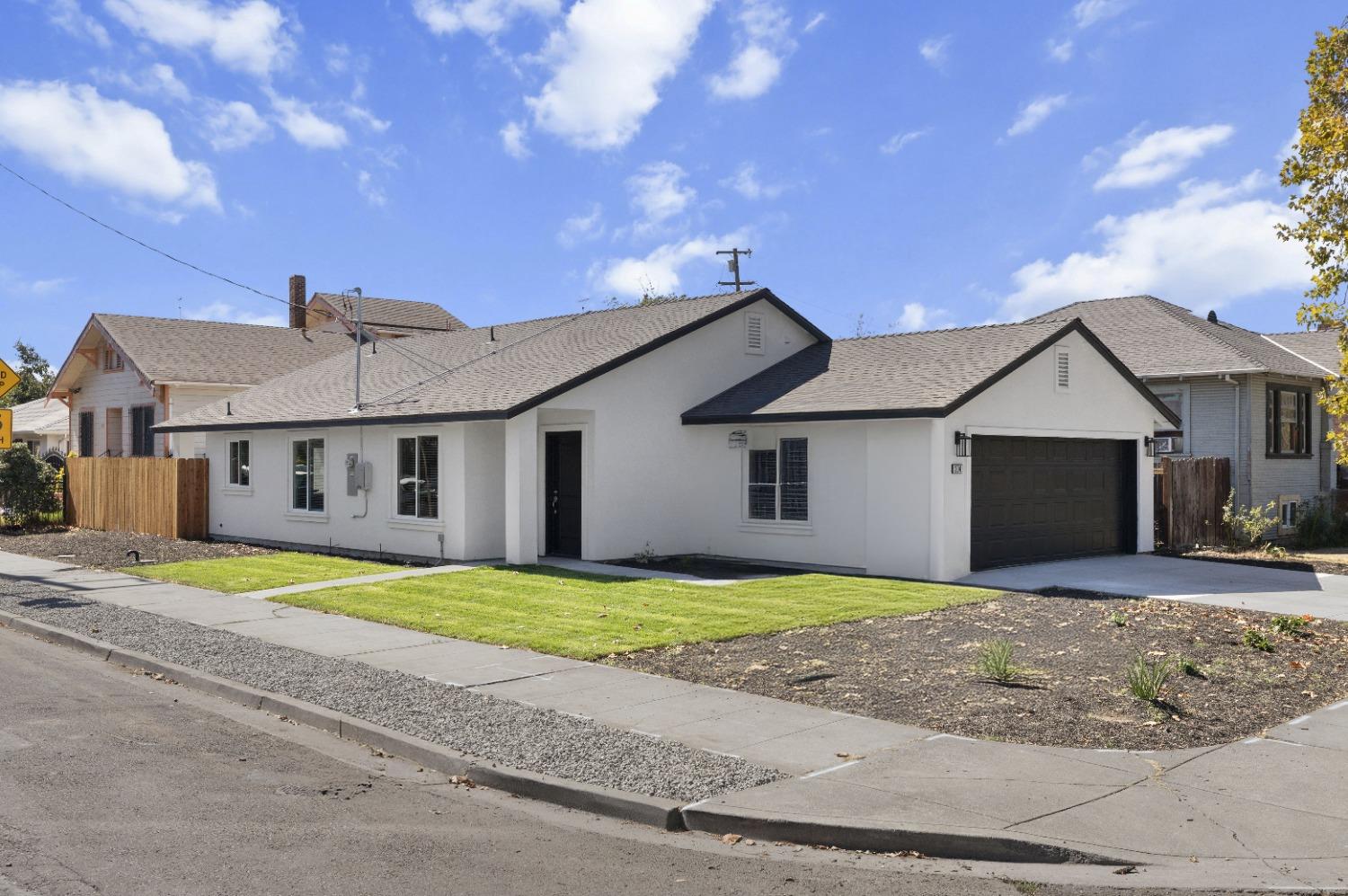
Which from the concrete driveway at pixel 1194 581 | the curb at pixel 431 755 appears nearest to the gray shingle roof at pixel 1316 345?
the concrete driveway at pixel 1194 581

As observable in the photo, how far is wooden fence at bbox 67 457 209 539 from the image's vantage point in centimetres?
2566

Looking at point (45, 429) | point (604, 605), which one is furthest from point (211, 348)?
point (604, 605)

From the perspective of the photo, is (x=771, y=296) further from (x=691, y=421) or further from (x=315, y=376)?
(x=315, y=376)

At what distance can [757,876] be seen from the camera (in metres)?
5.52

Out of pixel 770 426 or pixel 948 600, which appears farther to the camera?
pixel 770 426

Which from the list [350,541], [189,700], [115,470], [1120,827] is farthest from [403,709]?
[115,470]

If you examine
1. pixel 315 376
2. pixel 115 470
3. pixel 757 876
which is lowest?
pixel 757 876

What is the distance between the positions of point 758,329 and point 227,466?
12490mm

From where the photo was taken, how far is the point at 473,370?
21969 mm

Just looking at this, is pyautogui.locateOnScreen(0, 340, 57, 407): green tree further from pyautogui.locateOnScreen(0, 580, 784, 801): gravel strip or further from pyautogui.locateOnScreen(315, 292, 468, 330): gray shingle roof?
pyautogui.locateOnScreen(0, 580, 784, 801): gravel strip

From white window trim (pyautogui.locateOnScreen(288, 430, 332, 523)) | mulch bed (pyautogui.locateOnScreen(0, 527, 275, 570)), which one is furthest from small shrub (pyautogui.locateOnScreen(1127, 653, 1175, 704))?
mulch bed (pyautogui.locateOnScreen(0, 527, 275, 570))

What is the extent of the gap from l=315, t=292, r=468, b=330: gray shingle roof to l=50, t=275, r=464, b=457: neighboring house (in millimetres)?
5065

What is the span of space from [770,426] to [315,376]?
43.3 ft

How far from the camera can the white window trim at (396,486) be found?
19.2 m
